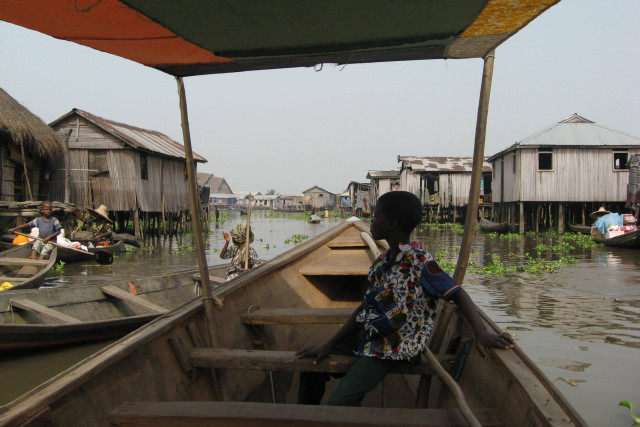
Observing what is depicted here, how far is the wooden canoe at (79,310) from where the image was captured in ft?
15.3

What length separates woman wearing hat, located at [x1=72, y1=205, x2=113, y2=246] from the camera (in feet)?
47.0

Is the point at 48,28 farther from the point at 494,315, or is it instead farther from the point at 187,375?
the point at 494,315

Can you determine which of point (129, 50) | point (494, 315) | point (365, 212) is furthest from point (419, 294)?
point (365, 212)

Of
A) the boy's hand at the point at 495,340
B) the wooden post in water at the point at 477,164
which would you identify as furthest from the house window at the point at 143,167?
the boy's hand at the point at 495,340

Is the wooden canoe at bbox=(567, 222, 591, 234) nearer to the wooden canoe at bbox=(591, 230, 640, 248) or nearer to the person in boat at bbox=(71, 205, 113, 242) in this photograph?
the wooden canoe at bbox=(591, 230, 640, 248)

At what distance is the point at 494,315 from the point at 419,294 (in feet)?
15.8

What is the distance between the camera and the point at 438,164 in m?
29.6

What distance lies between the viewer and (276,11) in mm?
2150

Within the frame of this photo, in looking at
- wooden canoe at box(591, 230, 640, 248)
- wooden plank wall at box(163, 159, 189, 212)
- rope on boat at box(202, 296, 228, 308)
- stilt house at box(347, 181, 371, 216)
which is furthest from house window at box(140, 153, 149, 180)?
stilt house at box(347, 181, 371, 216)

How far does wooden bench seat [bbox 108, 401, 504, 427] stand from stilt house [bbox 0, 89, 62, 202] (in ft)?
46.5

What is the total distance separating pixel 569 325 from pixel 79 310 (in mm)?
5782

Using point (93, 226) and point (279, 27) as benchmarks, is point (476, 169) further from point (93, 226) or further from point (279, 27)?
point (93, 226)

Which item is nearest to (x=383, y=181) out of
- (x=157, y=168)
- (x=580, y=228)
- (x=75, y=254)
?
(x=580, y=228)

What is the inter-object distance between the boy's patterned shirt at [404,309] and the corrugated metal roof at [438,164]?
26.7 m
